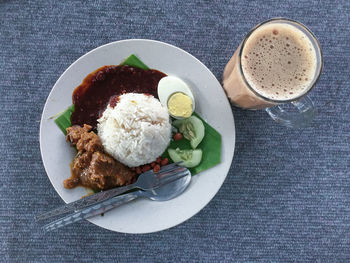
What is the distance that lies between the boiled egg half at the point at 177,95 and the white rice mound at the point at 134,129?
0.24ft

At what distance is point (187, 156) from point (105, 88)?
62cm

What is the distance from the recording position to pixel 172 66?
1671 mm

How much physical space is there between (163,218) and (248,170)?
0.61 metres

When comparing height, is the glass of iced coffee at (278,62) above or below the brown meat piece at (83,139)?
above

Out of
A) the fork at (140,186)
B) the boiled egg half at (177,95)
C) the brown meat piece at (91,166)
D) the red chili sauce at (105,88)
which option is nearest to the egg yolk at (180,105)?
A: the boiled egg half at (177,95)

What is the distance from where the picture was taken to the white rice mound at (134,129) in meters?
1.62

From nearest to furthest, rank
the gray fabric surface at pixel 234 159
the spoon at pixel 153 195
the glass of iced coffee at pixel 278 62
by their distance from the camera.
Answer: the glass of iced coffee at pixel 278 62
the spoon at pixel 153 195
the gray fabric surface at pixel 234 159

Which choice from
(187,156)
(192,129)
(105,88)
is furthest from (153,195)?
(105,88)

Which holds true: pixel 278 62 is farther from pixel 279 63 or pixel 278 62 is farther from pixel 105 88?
pixel 105 88

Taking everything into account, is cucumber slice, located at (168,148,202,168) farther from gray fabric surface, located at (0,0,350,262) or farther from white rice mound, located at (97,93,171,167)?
gray fabric surface, located at (0,0,350,262)

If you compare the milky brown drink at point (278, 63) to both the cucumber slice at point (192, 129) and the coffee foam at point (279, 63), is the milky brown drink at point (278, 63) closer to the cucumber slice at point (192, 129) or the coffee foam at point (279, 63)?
the coffee foam at point (279, 63)

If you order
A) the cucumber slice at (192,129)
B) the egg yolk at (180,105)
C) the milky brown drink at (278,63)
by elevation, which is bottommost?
the cucumber slice at (192,129)

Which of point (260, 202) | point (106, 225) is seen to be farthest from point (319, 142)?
point (106, 225)

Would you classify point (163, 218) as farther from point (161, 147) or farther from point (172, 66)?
point (172, 66)
